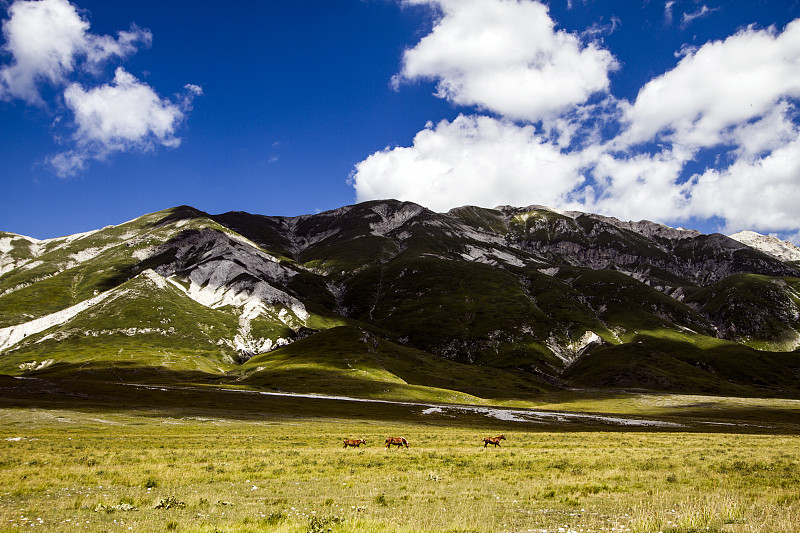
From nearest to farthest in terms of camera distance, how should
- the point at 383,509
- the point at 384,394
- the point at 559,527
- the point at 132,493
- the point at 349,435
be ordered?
the point at 559,527, the point at 383,509, the point at 132,493, the point at 349,435, the point at 384,394

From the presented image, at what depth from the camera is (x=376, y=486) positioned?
25.2 m

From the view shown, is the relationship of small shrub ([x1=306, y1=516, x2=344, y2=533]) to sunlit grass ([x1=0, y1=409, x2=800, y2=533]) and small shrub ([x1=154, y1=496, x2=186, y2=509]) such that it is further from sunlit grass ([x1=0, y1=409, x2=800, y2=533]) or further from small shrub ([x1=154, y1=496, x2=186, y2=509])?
small shrub ([x1=154, y1=496, x2=186, y2=509])

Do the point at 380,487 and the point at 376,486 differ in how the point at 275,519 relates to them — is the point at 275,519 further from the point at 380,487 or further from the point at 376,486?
the point at 376,486

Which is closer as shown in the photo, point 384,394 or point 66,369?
point 384,394

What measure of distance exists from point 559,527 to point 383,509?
7.27 m

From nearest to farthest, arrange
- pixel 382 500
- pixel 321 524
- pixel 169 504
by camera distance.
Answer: pixel 321 524 → pixel 169 504 → pixel 382 500

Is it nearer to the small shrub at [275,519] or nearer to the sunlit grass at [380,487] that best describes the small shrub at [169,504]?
the sunlit grass at [380,487]

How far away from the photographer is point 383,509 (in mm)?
19125

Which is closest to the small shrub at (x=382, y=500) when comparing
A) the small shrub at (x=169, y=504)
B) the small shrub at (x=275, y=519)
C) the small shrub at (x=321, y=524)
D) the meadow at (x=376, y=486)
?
the meadow at (x=376, y=486)

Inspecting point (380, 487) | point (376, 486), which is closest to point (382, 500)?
point (380, 487)

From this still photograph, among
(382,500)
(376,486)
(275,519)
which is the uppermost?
(275,519)

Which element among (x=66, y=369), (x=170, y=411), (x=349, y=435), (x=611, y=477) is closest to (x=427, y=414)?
(x=349, y=435)

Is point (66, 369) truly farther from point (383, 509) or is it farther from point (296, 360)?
point (383, 509)

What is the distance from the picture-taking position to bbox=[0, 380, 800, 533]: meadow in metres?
16.5
